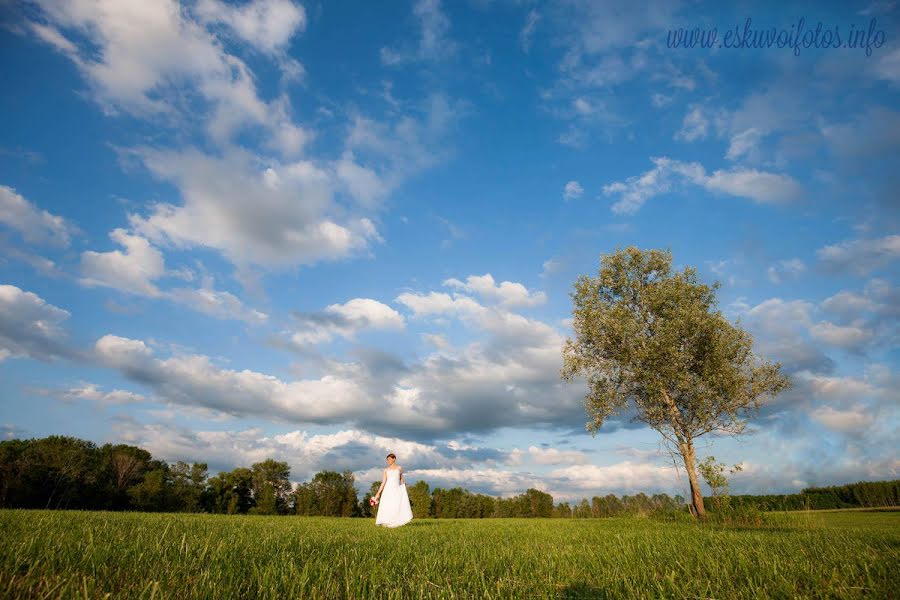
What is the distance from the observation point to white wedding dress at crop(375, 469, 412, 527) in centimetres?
1678

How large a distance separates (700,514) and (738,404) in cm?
754

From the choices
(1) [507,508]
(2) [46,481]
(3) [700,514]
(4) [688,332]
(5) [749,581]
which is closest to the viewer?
(5) [749,581]

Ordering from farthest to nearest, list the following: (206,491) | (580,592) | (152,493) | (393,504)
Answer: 1. (206,491)
2. (152,493)
3. (393,504)
4. (580,592)

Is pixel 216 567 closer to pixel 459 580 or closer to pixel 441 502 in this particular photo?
pixel 459 580

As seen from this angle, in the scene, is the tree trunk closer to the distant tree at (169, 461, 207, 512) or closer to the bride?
the bride

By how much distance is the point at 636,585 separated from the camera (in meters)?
4.27

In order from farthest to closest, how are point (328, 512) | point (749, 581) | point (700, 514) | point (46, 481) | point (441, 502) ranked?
point (441, 502) < point (328, 512) < point (46, 481) < point (700, 514) < point (749, 581)

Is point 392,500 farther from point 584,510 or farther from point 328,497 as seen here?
point 328,497

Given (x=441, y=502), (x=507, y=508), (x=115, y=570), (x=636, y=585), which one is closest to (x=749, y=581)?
(x=636, y=585)

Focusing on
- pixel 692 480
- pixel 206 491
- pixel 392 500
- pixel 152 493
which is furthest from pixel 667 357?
pixel 206 491

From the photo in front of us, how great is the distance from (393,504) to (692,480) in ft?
61.5

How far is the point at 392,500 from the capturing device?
17.0m

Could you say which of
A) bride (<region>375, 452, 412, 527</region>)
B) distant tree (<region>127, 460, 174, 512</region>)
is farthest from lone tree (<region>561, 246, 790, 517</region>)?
distant tree (<region>127, 460, 174, 512</region>)

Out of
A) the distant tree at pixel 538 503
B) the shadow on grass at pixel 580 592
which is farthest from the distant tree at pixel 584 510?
the distant tree at pixel 538 503
